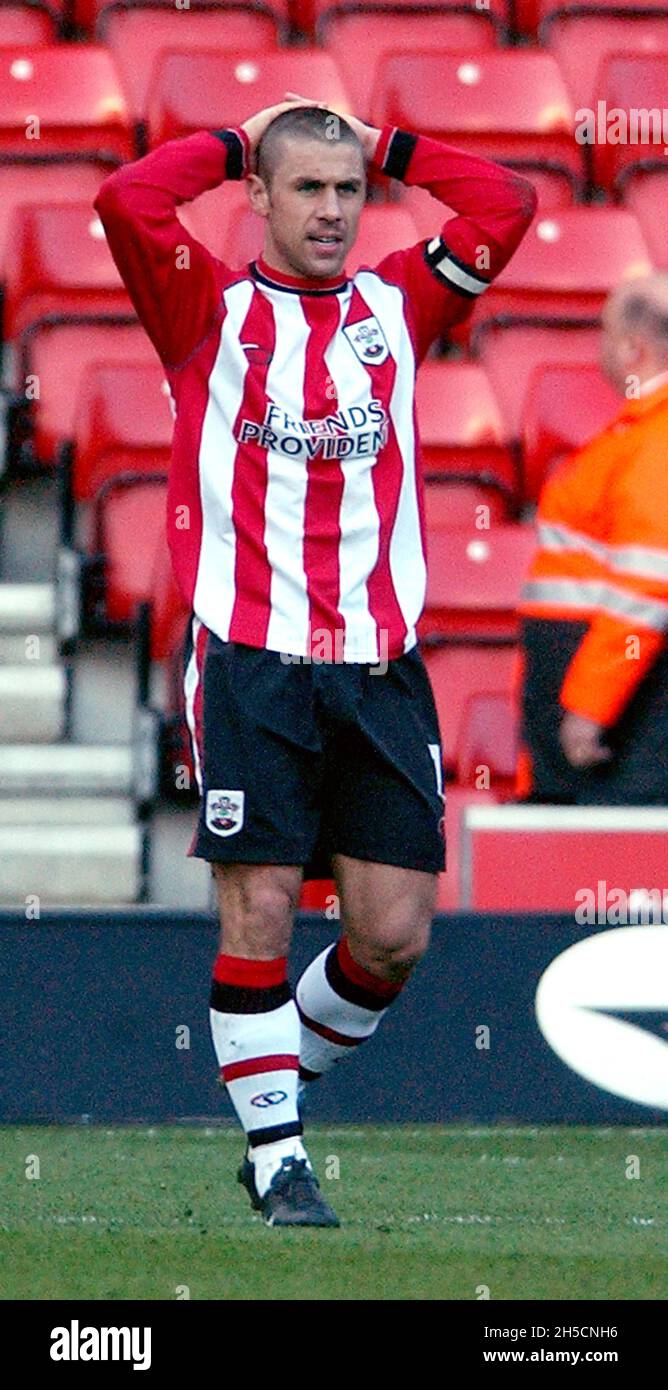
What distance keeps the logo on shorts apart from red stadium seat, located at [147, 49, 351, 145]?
414cm

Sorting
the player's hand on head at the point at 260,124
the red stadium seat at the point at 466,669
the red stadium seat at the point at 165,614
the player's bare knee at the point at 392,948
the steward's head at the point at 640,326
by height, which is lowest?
the red stadium seat at the point at 466,669

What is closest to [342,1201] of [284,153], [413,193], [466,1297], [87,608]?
[466,1297]

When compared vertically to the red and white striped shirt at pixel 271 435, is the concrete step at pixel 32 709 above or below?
below

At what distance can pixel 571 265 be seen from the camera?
Answer: 7.39 metres

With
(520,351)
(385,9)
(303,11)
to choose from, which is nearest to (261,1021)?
(520,351)

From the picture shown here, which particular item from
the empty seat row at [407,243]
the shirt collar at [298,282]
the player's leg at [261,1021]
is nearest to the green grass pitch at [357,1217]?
the player's leg at [261,1021]

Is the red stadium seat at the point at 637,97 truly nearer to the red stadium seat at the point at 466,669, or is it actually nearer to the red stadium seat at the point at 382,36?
the red stadium seat at the point at 382,36

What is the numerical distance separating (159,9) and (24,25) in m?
0.43

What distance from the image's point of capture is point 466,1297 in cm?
317

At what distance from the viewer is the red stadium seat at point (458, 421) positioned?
686cm

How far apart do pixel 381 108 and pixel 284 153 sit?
3.91 m

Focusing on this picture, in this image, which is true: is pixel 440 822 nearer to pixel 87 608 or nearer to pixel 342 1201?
pixel 342 1201

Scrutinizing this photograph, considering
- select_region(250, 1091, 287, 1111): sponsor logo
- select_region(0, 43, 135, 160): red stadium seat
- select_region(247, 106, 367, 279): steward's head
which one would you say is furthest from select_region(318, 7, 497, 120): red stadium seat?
select_region(250, 1091, 287, 1111): sponsor logo

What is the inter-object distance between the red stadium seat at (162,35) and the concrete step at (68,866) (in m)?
2.70
